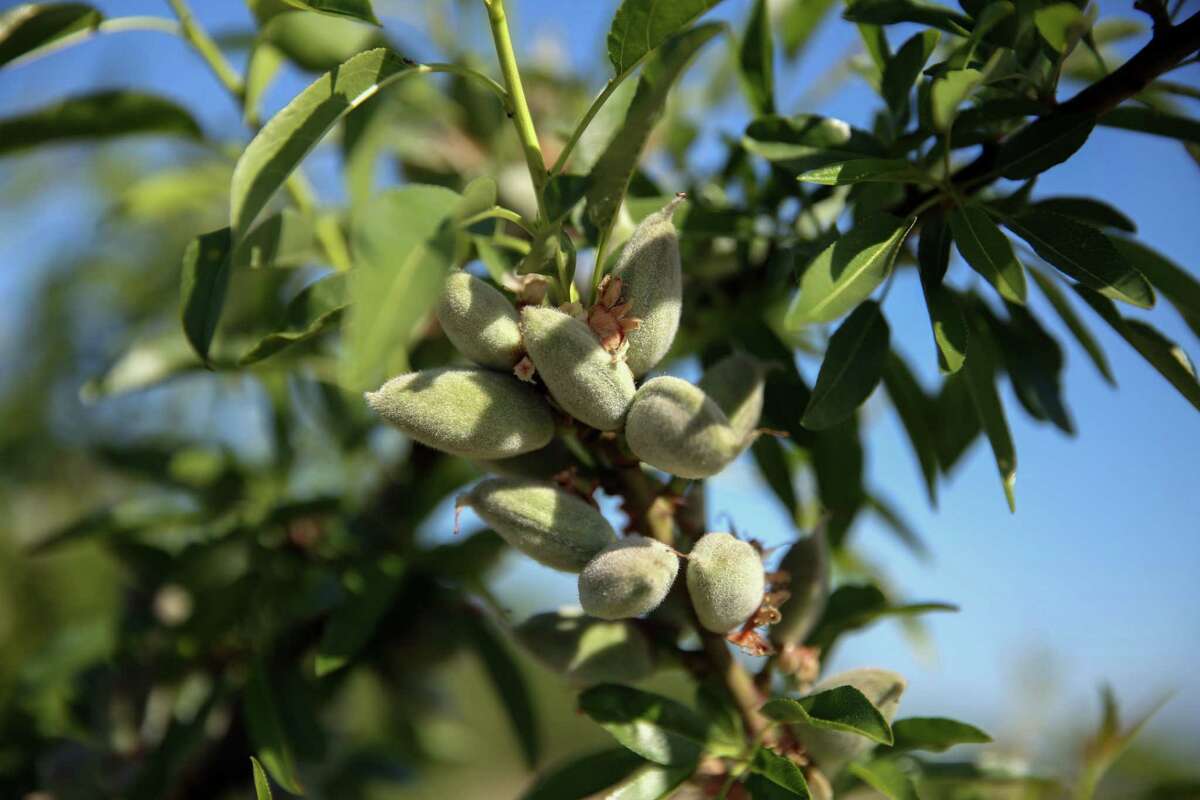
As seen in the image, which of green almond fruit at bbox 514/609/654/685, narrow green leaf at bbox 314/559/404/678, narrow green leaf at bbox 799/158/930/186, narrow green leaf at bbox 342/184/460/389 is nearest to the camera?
narrow green leaf at bbox 342/184/460/389

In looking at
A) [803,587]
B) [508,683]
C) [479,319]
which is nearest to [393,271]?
[479,319]

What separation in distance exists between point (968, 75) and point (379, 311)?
1.37ft

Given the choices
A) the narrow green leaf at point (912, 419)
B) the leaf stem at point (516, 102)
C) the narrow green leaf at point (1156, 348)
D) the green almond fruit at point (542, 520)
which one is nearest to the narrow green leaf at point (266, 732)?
the green almond fruit at point (542, 520)

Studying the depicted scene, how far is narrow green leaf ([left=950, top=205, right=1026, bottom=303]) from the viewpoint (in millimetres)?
662

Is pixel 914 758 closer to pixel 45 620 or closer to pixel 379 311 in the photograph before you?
pixel 379 311

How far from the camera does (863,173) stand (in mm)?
658

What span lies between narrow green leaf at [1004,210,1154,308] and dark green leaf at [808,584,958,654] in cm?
30

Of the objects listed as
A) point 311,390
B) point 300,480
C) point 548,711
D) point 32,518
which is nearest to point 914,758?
point 311,390

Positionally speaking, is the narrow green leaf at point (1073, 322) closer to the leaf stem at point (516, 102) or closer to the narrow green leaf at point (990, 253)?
the narrow green leaf at point (990, 253)

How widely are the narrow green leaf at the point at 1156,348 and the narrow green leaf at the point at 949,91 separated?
23cm

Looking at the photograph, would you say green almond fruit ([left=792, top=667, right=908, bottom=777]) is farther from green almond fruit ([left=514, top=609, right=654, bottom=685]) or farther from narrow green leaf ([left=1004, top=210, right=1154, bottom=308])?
narrow green leaf ([left=1004, top=210, right=1154, bottom=308])

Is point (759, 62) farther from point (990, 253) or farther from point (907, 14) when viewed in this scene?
point (990, 253)

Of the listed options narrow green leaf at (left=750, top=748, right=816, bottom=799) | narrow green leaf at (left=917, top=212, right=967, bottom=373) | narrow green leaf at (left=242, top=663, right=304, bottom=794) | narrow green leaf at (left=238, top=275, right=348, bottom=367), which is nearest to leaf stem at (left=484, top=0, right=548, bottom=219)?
narrow green leaf at (left=238, top=275, right=348, bottom=367)

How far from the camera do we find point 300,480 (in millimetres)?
1613
